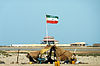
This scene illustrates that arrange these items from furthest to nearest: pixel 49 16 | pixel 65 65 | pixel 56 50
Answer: pixel 49 16
pixel 56 50
pixel 65 65

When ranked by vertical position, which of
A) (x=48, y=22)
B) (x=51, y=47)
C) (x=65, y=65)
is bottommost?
(x=65, y=65)

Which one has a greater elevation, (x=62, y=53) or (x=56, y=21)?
(x=56, y=21)

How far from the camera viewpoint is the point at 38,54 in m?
24.9

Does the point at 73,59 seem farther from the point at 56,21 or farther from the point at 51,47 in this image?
the point at 56,21

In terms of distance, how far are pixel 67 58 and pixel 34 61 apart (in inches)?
143

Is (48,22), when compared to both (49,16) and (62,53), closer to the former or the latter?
(49,16)

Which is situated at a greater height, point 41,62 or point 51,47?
point 51,47

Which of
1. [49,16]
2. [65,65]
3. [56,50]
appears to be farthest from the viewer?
[49,16]

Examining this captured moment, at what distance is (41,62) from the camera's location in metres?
25.5

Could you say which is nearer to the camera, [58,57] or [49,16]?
[58,57]

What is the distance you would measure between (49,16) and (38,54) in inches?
177

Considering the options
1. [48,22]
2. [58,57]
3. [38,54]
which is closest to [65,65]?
[58,57]

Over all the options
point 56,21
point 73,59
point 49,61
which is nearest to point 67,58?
point 73,59

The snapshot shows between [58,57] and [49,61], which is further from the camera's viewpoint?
[49,61]
